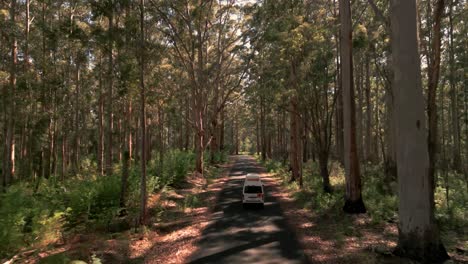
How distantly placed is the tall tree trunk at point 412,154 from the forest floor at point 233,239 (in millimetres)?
490

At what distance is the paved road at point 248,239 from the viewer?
8.77 metres

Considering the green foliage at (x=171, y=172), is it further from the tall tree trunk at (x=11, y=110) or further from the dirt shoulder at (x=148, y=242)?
the tall tree trunk at (x=11, y=110)

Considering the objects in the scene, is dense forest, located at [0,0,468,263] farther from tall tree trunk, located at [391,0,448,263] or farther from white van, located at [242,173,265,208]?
white van, located at [242,173,265,208]

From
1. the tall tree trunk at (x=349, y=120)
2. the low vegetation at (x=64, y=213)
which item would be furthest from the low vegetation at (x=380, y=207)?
the low vegetation at (x=64, y=213)

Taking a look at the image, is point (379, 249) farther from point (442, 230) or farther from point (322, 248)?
point (442, 230)

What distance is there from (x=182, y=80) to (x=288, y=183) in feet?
Result: 60.6

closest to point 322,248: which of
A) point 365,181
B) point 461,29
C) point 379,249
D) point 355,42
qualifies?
point 379,249

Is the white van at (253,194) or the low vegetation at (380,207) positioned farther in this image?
the white van at (253,194)

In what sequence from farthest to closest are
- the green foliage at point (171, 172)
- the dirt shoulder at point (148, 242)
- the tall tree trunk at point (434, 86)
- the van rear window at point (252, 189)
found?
the green foliage at point (171, 172) → the van rear window at point (252, 189) → the tall tree trunk at point (434, 86) → the dirt shoulder at point (148, 242)

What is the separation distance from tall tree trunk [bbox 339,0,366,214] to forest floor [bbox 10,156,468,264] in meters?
0.72

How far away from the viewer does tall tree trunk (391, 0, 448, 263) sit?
25.4 ft

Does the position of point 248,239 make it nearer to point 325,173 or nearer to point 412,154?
point 412,154

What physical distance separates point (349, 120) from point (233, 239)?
658 cm

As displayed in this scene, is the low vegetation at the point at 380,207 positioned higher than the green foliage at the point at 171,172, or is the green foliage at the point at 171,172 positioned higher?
the green foliage at the point at 171,172
